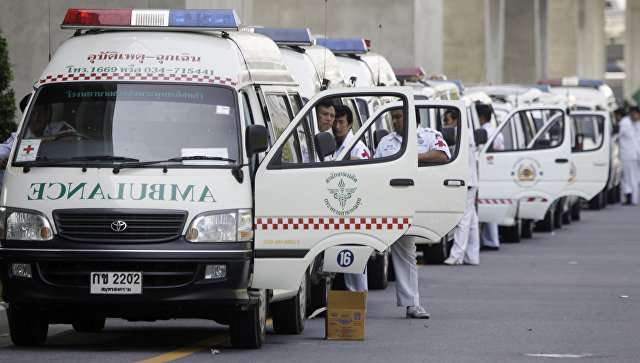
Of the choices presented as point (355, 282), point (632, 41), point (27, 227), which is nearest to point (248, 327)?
point (27, 227)

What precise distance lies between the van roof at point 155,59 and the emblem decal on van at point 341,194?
104 centimetres

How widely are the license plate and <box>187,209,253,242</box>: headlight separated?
18.2 inches

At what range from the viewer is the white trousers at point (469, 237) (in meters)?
18.8

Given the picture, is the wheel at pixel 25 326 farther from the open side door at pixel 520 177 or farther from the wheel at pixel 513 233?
the wheel at pixel 513 233

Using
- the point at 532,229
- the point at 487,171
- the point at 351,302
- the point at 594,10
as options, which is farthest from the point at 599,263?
the point at 594,10

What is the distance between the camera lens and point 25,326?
10.7 m

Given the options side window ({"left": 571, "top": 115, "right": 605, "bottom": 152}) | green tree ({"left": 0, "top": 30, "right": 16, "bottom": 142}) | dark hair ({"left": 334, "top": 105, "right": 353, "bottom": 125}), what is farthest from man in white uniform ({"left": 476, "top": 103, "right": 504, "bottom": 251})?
dark hair ({"left": 334, "top": 105, "right": 353, "bottom": 125})

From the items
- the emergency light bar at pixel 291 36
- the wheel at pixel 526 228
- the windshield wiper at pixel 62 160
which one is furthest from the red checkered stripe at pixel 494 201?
the windshield wiper at pixel 62 160

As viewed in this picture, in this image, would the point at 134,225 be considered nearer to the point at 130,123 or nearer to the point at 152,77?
the point at 130,123

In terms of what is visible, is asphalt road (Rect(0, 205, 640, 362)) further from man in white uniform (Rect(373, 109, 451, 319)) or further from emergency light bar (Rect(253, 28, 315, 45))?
emergency light bar (Rect(253, 28, 315, 45))

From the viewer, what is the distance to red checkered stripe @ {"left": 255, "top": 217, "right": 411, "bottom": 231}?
10500 millimetres

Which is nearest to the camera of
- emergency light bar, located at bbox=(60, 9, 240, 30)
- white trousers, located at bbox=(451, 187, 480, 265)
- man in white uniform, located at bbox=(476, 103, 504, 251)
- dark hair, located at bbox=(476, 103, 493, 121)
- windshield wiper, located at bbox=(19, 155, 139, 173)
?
windshield wiper, located at bbox=(19, 155, 139, 173)

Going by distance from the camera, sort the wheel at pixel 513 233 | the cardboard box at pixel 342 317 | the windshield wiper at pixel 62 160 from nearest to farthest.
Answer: the windshield wiper at pixel 62 160 < the cardboard box at pixel 342 317 < the wheel at pixel 513 233

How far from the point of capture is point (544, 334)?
12.0m
